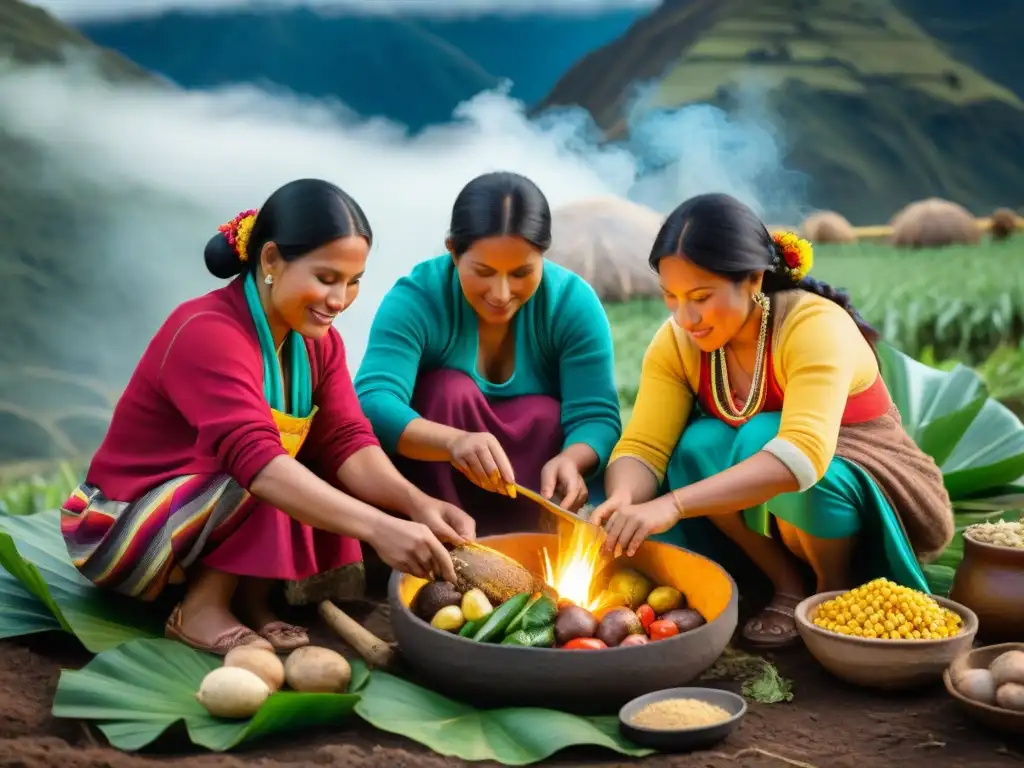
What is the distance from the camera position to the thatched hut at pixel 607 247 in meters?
7.78

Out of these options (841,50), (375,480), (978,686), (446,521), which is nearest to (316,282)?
(375,480)

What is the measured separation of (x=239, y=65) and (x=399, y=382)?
5043 millimetres

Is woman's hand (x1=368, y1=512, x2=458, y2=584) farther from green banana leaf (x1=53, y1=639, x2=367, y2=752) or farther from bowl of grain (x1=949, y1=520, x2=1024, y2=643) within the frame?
bowl of grain (x1=949, y1=520, x2=1024, y2=643)

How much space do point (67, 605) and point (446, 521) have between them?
3.62ft

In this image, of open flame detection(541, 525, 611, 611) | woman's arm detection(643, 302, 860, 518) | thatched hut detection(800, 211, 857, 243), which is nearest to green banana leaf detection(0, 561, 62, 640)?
open flame detection(541, 525, 611, 611)

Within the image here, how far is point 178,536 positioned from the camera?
306 centimetres

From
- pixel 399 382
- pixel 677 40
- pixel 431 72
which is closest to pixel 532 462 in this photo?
pixel 399 382

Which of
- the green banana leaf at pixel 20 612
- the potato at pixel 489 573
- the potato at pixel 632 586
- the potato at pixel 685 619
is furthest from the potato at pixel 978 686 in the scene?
the green banana leaf at pixel 20 612

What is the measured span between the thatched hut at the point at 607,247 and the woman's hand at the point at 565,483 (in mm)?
4363

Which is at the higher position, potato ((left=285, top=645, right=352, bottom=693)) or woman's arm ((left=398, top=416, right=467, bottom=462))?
woman's arm ((left=398, top=416, right=467, bottom=462))

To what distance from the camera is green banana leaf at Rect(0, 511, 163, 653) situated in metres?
3.12

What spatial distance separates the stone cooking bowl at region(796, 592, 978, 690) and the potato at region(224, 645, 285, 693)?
132 centimetres

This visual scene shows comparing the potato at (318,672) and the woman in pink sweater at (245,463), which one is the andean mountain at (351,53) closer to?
the woman in pink sweater at (245,463)

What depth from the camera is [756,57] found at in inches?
386
